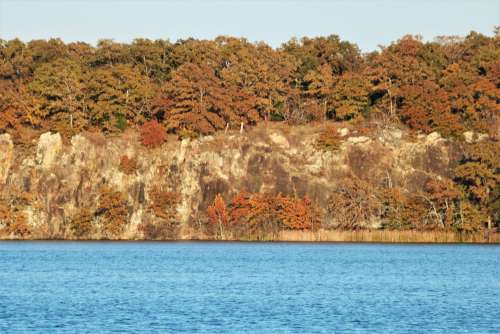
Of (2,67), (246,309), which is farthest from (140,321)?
(2,67)

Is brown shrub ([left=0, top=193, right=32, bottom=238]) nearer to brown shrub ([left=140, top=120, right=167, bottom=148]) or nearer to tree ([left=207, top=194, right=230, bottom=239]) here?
brown shrub ([left=140, top=120, right=167, bottom=148])

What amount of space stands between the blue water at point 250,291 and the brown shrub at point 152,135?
86.1 feet

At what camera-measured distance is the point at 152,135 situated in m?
116

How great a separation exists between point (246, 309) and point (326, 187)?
65467 mm

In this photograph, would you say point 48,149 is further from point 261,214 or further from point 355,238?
point 355,238

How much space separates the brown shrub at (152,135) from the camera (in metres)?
116

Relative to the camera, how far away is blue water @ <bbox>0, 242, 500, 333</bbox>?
1681 inches

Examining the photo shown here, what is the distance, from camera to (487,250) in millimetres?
91062

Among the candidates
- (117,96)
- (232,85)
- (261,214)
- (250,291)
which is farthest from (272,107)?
(250,291)

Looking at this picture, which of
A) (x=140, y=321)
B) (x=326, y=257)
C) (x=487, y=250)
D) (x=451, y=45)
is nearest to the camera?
(x=140, y=321)

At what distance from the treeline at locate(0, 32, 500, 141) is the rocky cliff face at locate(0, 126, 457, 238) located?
2.31m

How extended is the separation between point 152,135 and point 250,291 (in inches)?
2463

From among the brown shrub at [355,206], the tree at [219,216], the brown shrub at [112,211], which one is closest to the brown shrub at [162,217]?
the brown shrub at [112,211]

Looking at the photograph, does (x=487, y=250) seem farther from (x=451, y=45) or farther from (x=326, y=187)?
(x=451, y=45)
